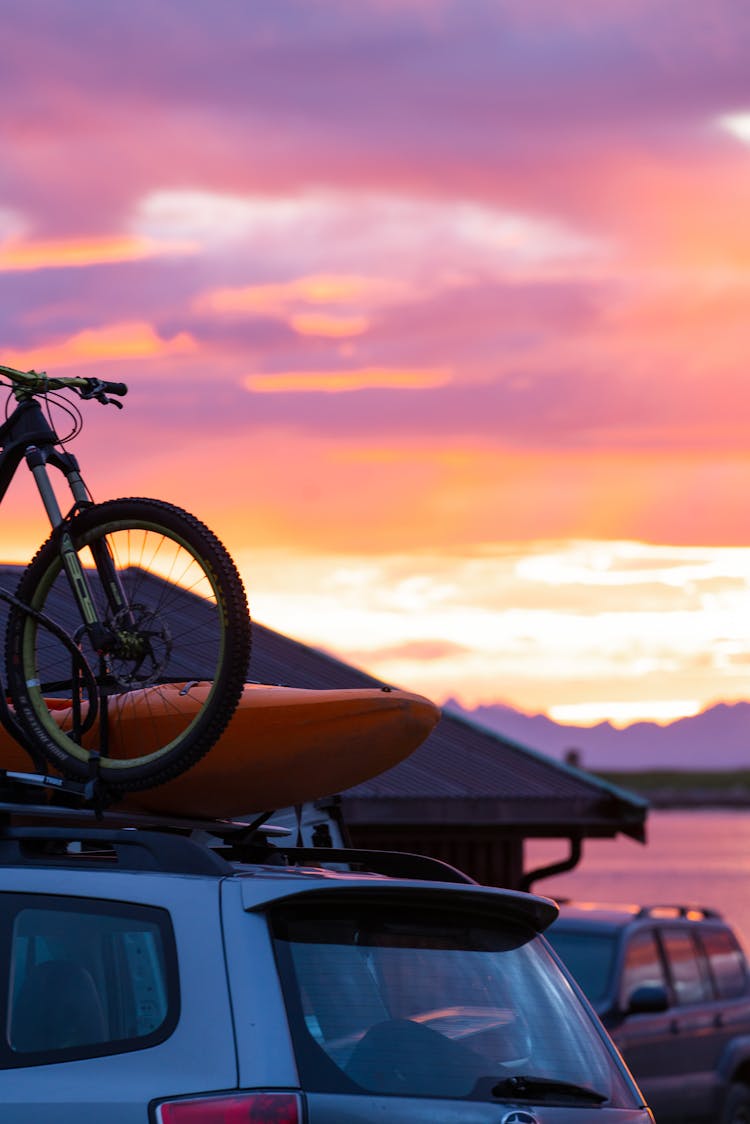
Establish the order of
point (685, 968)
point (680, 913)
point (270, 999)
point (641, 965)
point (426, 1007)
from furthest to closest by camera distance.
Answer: point (680, 913)
point (685, 968)
point (641, 965)
point (426, 1007)
point (270, 999)

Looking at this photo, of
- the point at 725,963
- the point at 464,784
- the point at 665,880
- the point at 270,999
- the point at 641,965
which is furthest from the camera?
the point at 665,880

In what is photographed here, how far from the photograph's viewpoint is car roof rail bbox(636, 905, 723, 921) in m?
15.1

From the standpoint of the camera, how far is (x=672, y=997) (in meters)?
14.7

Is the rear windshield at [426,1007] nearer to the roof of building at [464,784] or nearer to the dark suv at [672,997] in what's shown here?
the dark suv at [672,997]

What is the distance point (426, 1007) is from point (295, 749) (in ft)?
3.30

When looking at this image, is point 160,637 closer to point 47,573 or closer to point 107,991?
point 47,573

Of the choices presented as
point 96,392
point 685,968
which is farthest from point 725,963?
point 96,392

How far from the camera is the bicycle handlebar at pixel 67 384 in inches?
256

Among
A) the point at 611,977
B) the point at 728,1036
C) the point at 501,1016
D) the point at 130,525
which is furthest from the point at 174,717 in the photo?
the point at 728,1036

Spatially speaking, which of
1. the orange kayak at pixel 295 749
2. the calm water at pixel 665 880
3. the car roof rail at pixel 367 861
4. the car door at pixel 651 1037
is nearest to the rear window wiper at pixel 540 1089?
the car roof rail at pixel 367 861

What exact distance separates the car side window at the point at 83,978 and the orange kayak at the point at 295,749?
782mm

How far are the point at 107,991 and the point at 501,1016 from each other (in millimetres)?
998

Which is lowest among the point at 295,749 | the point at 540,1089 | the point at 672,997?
the point at 672,997

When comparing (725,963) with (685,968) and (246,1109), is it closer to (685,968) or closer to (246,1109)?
(685,968)
